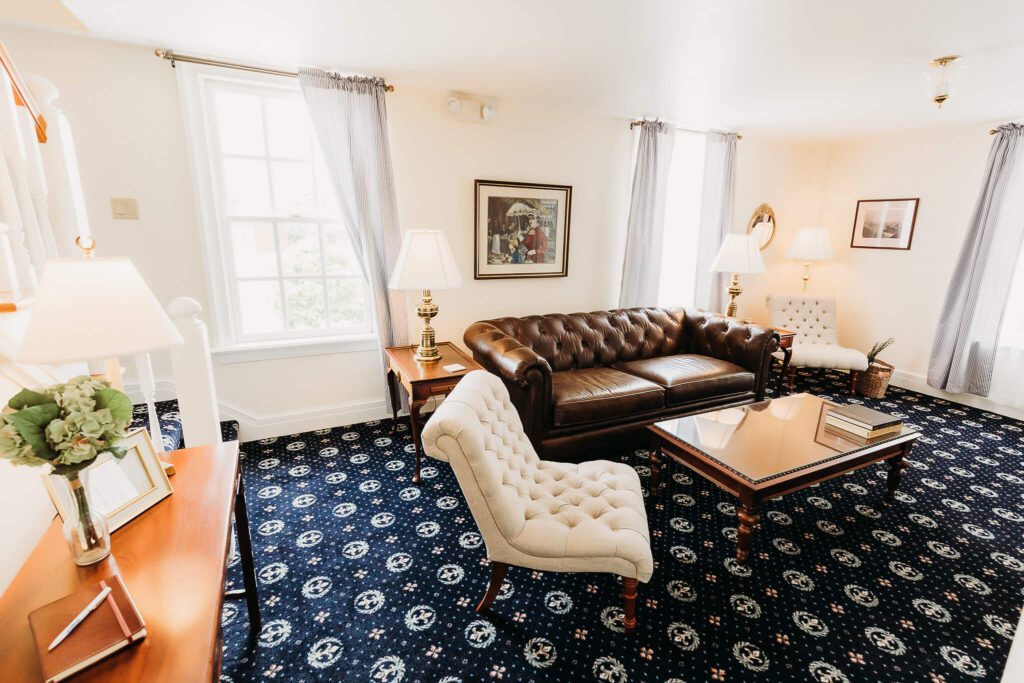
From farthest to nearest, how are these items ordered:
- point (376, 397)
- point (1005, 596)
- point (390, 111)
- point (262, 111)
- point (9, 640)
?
point (376, 397) < point (390, 111) < point (262, 111) < point (1005, 596) < point (9, 640)

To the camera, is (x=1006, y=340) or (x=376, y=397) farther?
(x=1006, y=340)

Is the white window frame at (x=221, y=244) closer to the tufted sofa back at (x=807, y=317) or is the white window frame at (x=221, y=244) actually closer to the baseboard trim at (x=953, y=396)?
the tufted sofa back at (x=807, y=317)

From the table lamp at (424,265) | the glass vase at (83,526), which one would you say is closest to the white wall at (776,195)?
the table lamp at (424,265)

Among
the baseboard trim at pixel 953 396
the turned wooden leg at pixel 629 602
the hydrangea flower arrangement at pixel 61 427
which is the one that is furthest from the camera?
the baseboard trim at pixel 953 396

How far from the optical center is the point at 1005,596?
183cm

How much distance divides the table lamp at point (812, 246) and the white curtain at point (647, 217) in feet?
5.26

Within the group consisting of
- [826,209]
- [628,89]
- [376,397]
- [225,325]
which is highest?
[628,89]

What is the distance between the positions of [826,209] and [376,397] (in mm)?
4952

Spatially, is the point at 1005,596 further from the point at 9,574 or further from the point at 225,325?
the point at 225,325

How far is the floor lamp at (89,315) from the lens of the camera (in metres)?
1.00

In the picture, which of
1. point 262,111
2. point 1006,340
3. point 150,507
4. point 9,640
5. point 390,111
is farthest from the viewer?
point 1006,340

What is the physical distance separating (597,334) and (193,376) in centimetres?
257

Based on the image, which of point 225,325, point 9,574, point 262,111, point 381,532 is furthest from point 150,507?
point 262,111

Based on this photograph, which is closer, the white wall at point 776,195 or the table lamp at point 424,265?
the table lamp at point 424,265
